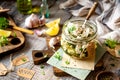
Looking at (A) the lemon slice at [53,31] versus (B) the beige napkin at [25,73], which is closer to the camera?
(B) the beige napkin at [25,73]

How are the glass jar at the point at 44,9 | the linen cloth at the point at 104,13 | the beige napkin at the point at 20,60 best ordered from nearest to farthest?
1. the beige napkin at the point at 20,60
2. the linen cloth at the point at 104,13
3. the glass jar at the point at 44,9

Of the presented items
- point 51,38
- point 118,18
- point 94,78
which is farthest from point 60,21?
point 94,78

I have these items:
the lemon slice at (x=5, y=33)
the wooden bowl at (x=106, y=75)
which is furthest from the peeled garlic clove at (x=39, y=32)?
the wooden bowl at (x=106, y=75)

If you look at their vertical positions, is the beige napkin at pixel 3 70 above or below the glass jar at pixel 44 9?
below

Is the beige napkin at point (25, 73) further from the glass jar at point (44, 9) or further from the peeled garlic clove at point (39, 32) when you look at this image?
the glass jar at point (44, 9)

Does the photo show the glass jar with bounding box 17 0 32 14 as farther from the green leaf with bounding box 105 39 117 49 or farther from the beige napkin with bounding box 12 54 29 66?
the green leaf with bounding box 105 39 117 49

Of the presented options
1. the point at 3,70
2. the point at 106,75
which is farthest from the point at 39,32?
the point at 106,75
